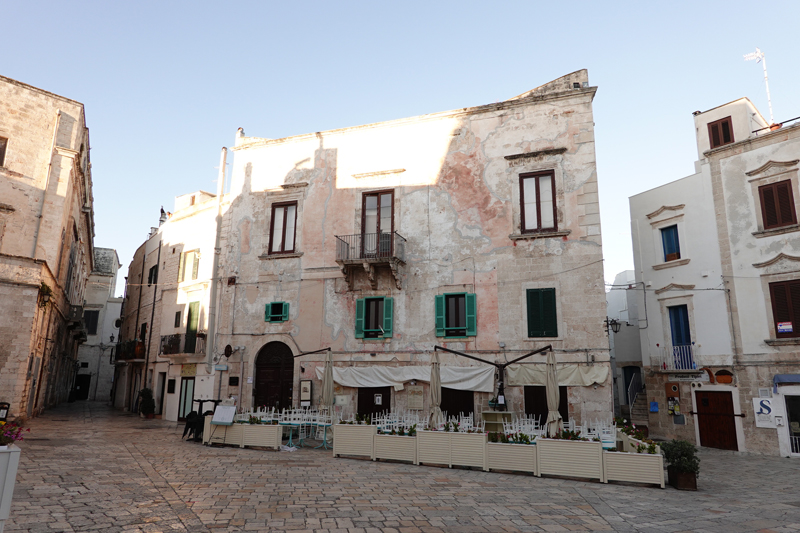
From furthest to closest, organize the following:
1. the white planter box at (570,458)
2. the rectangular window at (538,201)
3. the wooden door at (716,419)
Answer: the rectangular window at (538,201)
the wooden door at (716,419)
the white planter box at (570,458)

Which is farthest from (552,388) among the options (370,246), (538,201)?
(370,246)

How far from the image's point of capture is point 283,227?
20156 mm

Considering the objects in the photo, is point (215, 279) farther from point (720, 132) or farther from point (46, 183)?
point (720, 132)

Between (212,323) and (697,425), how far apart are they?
17.9m

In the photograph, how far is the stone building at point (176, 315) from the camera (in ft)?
68.8

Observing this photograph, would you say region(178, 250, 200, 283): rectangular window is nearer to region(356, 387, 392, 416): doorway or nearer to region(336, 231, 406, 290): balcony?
region(336, 231, 406, 290): balcony

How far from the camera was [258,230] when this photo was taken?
2044cm

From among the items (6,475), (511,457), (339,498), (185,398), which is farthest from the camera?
(185,398)

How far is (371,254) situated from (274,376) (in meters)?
5.79

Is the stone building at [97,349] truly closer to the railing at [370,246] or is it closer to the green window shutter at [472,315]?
the railing at [370,246]

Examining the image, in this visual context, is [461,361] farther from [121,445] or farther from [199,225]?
[199,225]

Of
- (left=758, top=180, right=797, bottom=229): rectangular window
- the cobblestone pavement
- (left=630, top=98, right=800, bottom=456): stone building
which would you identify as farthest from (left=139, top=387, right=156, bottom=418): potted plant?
(left=758, top=180, right=797, bottom=229): rectangular window

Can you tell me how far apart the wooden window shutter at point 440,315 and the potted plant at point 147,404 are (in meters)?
14.0

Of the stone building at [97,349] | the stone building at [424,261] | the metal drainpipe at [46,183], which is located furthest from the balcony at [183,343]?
the stone building at [97,349]
